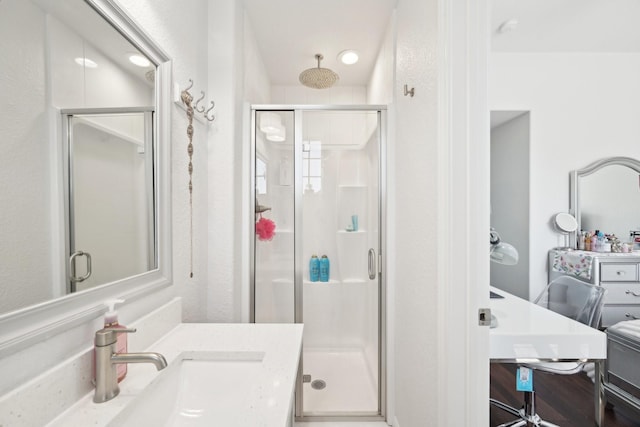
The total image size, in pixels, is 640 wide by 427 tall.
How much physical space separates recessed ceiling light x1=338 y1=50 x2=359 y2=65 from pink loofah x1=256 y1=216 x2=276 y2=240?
1.61m

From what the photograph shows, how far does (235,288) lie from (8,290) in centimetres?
105

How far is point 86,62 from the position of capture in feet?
2.35

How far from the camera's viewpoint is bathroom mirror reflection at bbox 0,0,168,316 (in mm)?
544

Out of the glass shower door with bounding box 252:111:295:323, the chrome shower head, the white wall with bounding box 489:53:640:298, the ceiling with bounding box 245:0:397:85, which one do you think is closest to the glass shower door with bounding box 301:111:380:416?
the glass shower door with bounding box 252:111:295:323

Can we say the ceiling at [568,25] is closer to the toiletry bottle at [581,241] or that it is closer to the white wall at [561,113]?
the white wall at [561,113]

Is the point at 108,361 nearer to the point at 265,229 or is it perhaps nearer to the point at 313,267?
the point at 265,229

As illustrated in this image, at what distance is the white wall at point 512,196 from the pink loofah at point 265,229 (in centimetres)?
270

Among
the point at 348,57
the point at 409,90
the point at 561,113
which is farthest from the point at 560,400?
the point at 348,57

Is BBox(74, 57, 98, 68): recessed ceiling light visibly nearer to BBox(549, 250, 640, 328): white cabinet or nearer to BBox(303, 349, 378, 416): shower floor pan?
BBox(303, 349, 378, 416): shower floor pan

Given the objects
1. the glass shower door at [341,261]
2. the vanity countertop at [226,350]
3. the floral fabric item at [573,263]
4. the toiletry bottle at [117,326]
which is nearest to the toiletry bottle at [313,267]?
the glass shower door at [341,261]

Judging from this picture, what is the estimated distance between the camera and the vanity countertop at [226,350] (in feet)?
2.05

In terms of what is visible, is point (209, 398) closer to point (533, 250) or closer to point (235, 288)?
point (235, 288)

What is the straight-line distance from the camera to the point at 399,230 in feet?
5.27

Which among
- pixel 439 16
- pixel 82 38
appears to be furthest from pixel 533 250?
pixel 82 38
